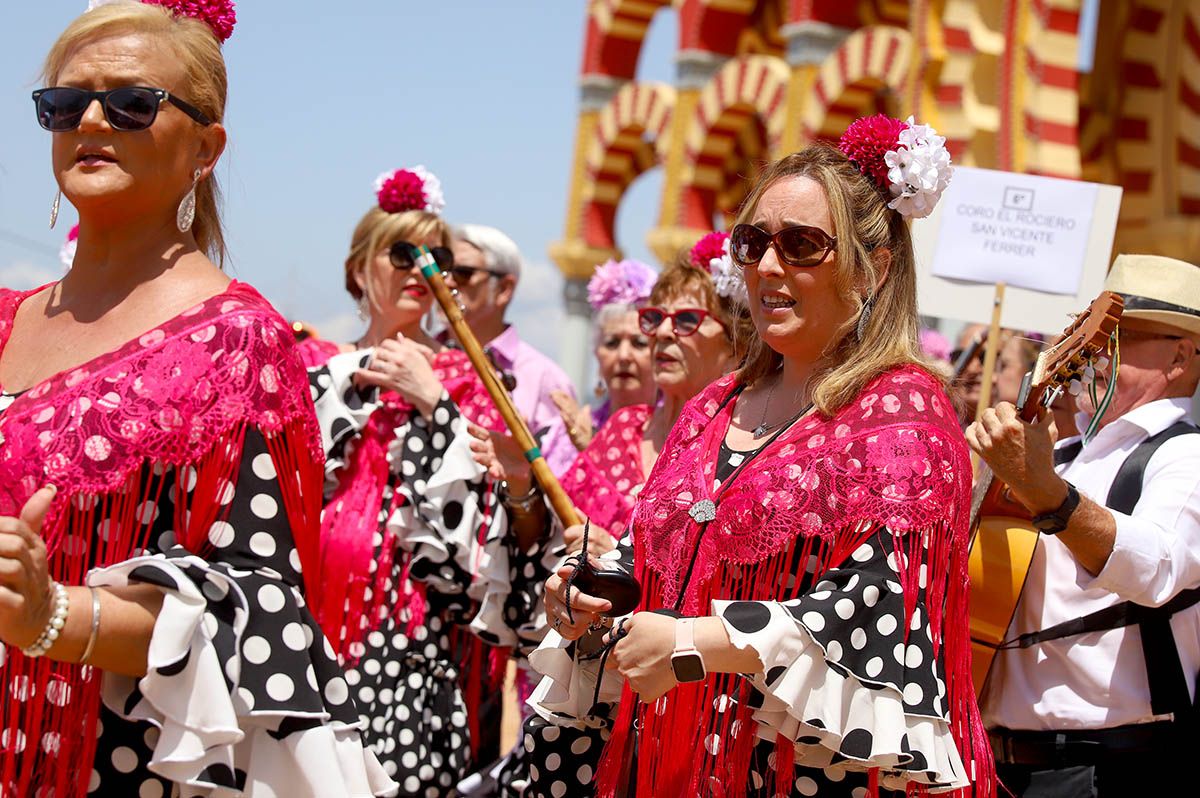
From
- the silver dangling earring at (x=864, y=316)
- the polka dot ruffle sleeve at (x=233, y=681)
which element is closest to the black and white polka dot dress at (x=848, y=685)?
the silver dangling earring at (x=864, y=316)

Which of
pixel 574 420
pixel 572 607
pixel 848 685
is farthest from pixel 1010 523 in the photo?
pixel 574 420

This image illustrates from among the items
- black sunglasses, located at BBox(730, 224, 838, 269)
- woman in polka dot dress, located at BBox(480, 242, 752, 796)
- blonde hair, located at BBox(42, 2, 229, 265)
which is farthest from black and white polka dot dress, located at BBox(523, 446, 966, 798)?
woman in polka dot dress, located at BBox(480, 242, 752, 796)

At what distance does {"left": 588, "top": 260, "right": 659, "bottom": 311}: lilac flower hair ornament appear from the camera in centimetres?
629

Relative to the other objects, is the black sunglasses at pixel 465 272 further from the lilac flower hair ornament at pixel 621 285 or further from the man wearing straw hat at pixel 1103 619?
the man wearing straw hat at pixel 1103 619

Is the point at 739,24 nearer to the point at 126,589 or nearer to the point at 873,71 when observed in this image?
the point at 873,71

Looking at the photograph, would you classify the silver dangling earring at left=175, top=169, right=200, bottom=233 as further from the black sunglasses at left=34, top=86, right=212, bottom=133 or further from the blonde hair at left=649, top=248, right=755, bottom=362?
the blonde hair at left=649, top=248, right=755, bottom=362

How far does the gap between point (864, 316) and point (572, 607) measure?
2.45 feet

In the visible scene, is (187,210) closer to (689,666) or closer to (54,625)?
(54,625)

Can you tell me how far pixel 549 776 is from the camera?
9.82 feet

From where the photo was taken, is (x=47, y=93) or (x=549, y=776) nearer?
(x=47, y=93)

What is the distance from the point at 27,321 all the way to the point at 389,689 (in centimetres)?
197

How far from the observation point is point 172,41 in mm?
2461

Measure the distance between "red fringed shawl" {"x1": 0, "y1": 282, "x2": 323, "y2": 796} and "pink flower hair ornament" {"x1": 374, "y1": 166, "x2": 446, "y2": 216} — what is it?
2544 mm

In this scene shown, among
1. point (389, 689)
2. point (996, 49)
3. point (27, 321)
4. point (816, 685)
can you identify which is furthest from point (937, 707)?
point (996, 49)
